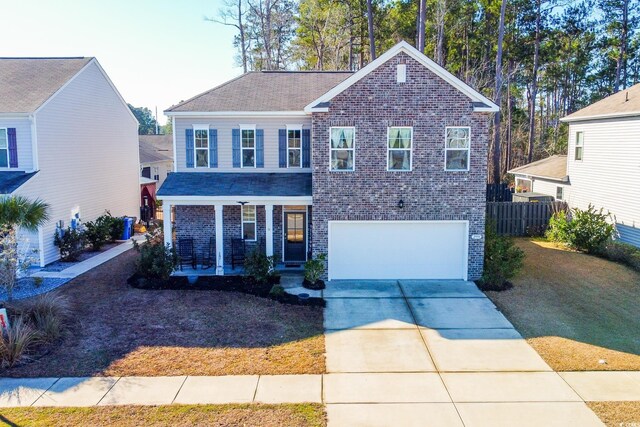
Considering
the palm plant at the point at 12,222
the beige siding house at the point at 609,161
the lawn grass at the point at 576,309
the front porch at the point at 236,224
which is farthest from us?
the beige siding house at the point at 609,161

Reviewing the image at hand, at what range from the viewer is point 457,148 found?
50.2 ft

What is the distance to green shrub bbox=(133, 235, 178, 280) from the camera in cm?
1518

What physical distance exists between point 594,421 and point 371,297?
6.91 m

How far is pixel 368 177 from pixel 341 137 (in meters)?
1.49

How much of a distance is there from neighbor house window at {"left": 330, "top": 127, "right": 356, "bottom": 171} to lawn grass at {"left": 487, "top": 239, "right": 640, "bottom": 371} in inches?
226

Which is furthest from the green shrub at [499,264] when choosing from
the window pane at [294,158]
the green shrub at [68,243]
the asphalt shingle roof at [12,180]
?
the asphalt shingle roof at [12,180]

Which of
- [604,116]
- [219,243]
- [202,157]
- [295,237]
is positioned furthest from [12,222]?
[604,116]

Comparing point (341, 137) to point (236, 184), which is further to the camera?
point (236, 184)

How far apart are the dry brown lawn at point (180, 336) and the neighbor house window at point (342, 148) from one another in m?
4.70

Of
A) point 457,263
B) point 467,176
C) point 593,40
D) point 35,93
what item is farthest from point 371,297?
point 593,40

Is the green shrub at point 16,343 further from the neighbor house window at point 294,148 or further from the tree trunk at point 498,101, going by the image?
the tree trunk at point 498,101

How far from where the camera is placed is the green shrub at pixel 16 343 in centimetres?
987

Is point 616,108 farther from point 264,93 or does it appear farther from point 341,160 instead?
point 264,93

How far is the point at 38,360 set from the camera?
396 inches
